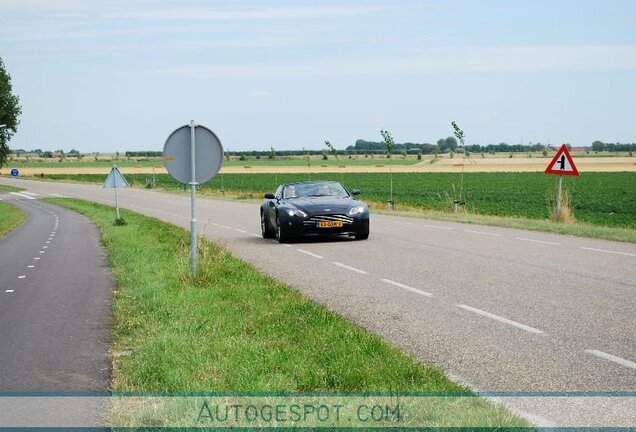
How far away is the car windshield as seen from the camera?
2088 cm

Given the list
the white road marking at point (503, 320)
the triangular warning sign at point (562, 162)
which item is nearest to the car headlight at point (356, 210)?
the triangular warning sign at point (562, 162)

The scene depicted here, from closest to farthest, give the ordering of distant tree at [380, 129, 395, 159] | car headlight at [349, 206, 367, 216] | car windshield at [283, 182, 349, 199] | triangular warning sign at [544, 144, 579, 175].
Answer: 1. car headlight at [349, 206, 367, 216]
2. car windshield at [283, 182, 349, 199]
3. triangular warning sign at [544, 144, 579, 175]
4. distant tree at [380, 129, 395, 159]

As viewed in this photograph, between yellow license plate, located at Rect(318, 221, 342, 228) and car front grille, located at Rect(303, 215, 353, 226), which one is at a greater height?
car front grille, located at Rect(303, 215, 353, 226)

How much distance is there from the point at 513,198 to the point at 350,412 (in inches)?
1933

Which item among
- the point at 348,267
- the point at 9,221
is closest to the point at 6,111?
the point at 9,221

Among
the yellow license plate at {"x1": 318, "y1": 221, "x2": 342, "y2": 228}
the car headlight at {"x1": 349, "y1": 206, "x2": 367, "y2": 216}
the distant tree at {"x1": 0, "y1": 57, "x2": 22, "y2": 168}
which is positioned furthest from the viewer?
the distant tree at {"x1": 0, "y1": 57, "x2": 22, "y2": 168}

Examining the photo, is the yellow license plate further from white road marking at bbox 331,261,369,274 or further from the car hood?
white road marking at bbox 331,261,369,274

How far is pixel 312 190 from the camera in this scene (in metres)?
21.0

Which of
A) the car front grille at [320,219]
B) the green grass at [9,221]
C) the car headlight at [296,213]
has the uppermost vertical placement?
the car headlight at [296,213]

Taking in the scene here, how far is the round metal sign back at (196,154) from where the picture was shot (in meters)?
12.4

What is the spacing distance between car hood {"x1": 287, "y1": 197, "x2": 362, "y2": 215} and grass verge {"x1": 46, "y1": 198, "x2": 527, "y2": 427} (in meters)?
6.67

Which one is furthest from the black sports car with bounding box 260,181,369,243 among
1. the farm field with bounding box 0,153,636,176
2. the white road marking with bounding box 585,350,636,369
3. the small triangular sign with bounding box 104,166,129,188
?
the farm field with bounding box 0,153,636,176

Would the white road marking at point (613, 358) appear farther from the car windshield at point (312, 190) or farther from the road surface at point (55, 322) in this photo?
the car windshield at point (312, 190)

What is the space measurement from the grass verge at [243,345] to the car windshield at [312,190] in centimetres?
801
